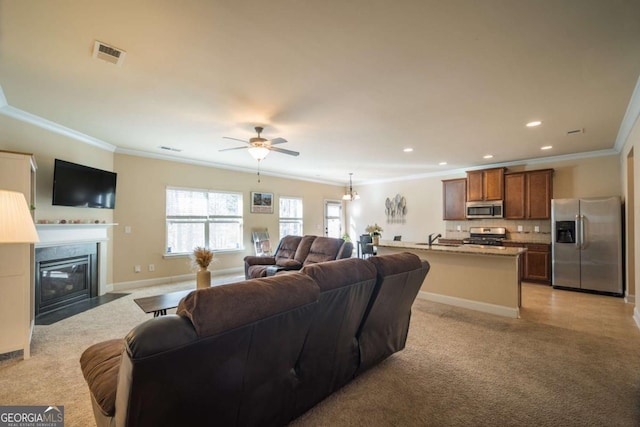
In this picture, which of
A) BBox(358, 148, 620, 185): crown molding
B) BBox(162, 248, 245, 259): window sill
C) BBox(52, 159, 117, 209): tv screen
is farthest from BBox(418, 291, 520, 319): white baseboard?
BBox(52, 159, 117, 209): tv screen

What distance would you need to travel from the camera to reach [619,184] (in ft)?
17.0

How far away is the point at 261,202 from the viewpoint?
24.1 ft

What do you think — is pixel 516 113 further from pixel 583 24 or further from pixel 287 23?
pixel 287 23

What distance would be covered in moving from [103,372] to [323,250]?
11.9ft

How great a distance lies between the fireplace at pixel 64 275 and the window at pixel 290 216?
165 inches

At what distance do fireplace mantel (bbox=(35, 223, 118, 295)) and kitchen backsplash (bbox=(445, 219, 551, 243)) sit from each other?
7.41 meters

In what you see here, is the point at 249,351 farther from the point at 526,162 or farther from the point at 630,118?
the point at 526,162

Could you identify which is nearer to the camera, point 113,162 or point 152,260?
point 113,162

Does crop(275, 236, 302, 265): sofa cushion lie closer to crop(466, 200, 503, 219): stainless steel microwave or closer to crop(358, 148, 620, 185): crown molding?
crop(466, 200, 503, 219): stainless steel microwave

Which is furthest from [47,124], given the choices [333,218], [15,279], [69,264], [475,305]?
[333,218]

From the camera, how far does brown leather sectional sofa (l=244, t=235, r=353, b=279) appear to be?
4.66 metres

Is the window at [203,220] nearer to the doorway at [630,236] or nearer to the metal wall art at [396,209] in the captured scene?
the metal wall art at [396,209]

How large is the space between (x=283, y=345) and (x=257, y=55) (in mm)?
2119

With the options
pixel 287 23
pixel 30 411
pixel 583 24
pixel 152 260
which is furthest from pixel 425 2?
pixel 152 260
